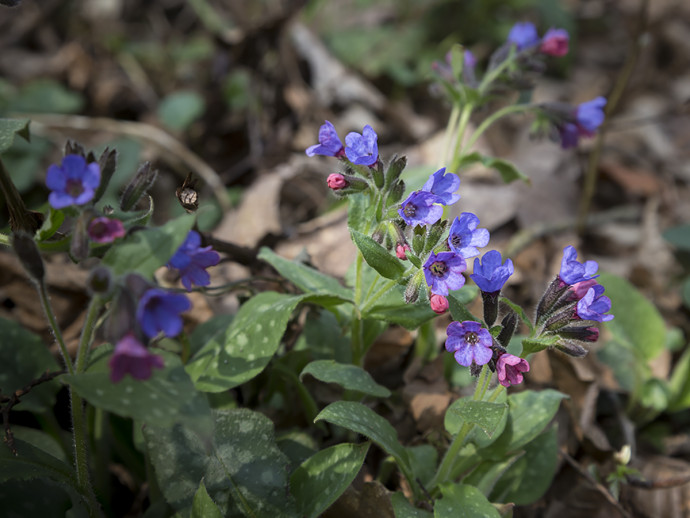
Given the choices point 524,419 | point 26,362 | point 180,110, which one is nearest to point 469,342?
point 524,419

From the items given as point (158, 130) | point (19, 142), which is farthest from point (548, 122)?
point (19, 142)

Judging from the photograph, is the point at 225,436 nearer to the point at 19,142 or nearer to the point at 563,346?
the point at 563,346

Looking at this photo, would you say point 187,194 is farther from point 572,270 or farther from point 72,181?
point 572,270

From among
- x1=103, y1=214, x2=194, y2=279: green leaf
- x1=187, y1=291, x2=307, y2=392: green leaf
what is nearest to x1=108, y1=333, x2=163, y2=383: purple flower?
x1=103, y1=214, x2=194, y2=279: green leaf

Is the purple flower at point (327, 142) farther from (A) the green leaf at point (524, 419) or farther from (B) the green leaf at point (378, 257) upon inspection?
(A) the green leaf at point (524, 419)

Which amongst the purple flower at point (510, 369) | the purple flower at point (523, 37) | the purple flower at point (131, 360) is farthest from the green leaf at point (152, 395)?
the purple flower at point (523, 37)

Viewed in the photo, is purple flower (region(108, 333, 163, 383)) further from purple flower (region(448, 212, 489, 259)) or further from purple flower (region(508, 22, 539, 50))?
purple flower (region(508, 22, 539, 50))
